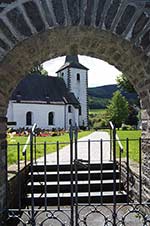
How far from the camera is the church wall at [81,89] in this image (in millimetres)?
47906

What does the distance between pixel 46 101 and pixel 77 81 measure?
828 cm

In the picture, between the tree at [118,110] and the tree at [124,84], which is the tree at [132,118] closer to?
the tree at [118,110]

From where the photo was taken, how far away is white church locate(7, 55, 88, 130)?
3962cm

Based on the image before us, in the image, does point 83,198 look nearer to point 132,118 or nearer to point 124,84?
point 124,84

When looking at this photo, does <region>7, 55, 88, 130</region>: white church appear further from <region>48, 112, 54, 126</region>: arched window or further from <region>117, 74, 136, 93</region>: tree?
<region>117, 74, 136, 93</region>: tree

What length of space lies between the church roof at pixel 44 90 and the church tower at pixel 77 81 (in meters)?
2.44

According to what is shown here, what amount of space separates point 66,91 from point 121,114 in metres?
8.17

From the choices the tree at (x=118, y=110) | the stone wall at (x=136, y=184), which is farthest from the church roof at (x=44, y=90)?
the stone wall at (x=136, y=184)

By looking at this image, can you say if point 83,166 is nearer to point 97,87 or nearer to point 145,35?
point 145,35

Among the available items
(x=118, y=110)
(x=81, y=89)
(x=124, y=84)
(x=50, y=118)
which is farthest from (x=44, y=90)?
(x=124, y=84)

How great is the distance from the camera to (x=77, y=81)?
48.4 metres

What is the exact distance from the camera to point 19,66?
521 centimetres

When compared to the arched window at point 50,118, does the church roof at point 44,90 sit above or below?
above

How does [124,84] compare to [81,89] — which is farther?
[81,89]
